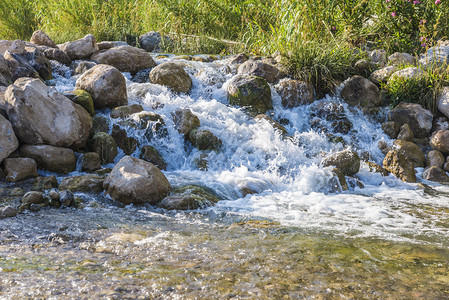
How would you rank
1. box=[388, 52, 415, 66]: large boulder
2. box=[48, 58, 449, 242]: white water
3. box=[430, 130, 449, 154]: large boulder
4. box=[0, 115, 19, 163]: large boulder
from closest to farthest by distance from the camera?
1. box=[48, 58, 449, 242]: white water
2. box=[0, 115, 19, 163]: large boulder
3. box=[430, 130, 449, 154]: large boulder
4. box=[388, 52, 415, 66]: large boulder

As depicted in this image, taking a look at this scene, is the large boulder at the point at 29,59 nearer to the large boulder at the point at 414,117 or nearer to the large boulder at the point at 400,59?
the large boulder at the point at 414,117

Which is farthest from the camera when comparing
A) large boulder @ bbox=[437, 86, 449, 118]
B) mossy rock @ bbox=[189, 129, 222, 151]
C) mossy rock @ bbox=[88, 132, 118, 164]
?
large boulder @ bbox=[437, 86, 449, 118]

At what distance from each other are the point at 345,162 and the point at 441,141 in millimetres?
1750

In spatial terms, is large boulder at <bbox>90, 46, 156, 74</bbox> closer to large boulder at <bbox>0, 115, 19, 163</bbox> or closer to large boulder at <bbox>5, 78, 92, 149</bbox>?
large boulder at <bbox>5, 78, 92, 149</bbox>

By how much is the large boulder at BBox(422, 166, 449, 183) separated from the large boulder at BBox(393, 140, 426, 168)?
0.25m

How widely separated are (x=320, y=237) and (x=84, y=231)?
1.77m

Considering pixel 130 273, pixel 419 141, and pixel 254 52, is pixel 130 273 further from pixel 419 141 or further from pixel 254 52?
pixel 254 52

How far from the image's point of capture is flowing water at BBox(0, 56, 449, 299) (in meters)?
2.09

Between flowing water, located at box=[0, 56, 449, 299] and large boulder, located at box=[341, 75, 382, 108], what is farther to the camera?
large boulder, located at box=[341, 75, 382, 108]

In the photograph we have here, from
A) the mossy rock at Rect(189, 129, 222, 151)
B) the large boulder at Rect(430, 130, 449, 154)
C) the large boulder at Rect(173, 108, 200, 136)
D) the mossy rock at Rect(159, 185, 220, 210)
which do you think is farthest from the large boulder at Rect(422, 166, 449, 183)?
the large boulder at Rect(173, 108, 200, 136)

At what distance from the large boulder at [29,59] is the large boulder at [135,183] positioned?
10.2 ft

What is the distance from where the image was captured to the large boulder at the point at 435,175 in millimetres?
5426

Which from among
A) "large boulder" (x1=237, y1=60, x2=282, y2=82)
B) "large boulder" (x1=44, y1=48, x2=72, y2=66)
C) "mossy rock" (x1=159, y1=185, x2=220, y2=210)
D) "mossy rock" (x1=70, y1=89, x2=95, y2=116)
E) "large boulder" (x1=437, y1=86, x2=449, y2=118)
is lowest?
"mossy rock" (x1=159, y1=185, x2=220, y2=210)

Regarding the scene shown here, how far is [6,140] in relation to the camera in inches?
174
